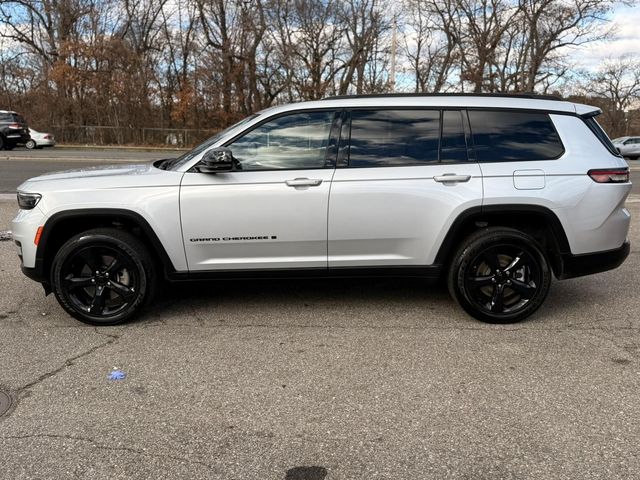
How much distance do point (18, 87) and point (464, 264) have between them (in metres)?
41.0

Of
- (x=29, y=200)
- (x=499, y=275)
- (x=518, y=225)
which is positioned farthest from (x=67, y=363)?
(x=518, y=225)

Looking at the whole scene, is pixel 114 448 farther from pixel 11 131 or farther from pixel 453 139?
pixel 11 131

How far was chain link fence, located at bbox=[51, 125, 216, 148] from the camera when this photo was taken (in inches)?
1371

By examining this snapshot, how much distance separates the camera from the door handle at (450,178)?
4.12 meters

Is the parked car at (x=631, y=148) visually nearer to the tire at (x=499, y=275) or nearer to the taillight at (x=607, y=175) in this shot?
the taillight at (x=607, y=175)

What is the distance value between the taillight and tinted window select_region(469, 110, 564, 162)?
311 mm

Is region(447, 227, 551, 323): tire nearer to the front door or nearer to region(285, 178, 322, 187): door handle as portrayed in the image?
the front door

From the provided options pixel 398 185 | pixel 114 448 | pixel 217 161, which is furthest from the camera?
pixel 398 185

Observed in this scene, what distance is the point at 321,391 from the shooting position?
3.24 m

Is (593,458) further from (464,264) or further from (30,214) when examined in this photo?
(30,214)

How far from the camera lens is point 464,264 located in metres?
4.21

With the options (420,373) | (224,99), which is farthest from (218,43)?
(420,373)

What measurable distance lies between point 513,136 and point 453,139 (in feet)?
1.59

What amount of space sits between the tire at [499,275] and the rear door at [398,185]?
28 centimetres
